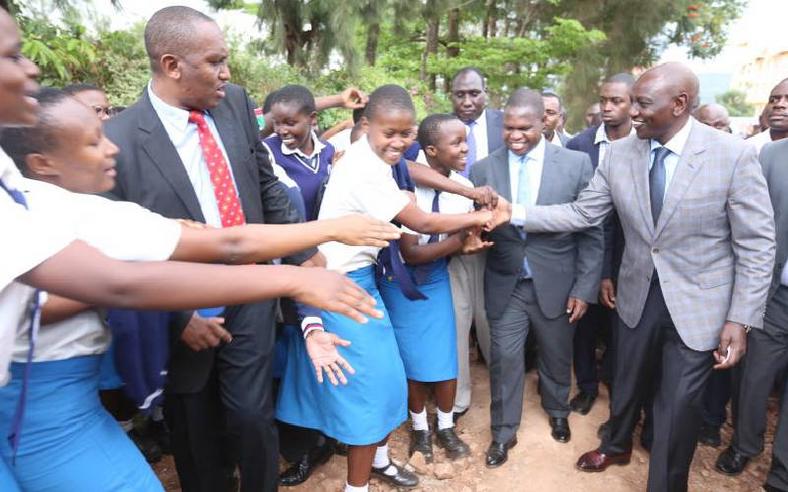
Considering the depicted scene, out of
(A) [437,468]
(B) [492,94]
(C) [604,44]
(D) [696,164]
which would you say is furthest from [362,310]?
(C) [604,44]

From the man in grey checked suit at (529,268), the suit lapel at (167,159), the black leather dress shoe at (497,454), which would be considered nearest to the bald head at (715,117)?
the man in grey checked suit at (529,268)

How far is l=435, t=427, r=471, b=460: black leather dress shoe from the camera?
3454 millimetres

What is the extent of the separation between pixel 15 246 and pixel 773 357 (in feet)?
11.8

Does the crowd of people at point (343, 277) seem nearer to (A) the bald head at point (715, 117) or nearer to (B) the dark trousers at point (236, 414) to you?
(B) the dark trousers at point (236, 414)

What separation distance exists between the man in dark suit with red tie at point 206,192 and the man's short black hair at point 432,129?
3.52ft

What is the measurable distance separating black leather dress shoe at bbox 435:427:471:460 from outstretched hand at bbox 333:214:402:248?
2237 mm

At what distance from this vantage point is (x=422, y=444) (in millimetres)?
3469

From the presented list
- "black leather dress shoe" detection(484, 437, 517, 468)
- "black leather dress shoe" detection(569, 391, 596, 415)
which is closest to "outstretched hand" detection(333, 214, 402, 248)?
"black leather dress shoe" detection(484, 437, 517, 468)

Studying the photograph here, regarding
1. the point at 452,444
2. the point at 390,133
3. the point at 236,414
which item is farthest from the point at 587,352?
the point at 236,414

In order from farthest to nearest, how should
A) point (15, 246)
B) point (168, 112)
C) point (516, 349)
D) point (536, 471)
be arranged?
point (516, 349), point (536, 471), point (168, 112), point (15, 246)

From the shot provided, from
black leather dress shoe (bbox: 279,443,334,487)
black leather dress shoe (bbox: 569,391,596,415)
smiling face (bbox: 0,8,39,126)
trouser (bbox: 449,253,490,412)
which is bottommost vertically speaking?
black leather dress shoe (bbox: 569,391,596,415)

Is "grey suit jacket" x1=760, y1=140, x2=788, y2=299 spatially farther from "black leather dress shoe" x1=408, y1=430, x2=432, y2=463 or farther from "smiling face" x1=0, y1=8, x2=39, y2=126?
"smiling face" x1=0, y1=8, x2=39, y2=126

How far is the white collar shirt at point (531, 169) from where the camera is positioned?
3385 mm

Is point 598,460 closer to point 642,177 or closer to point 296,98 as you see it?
point 642,177
